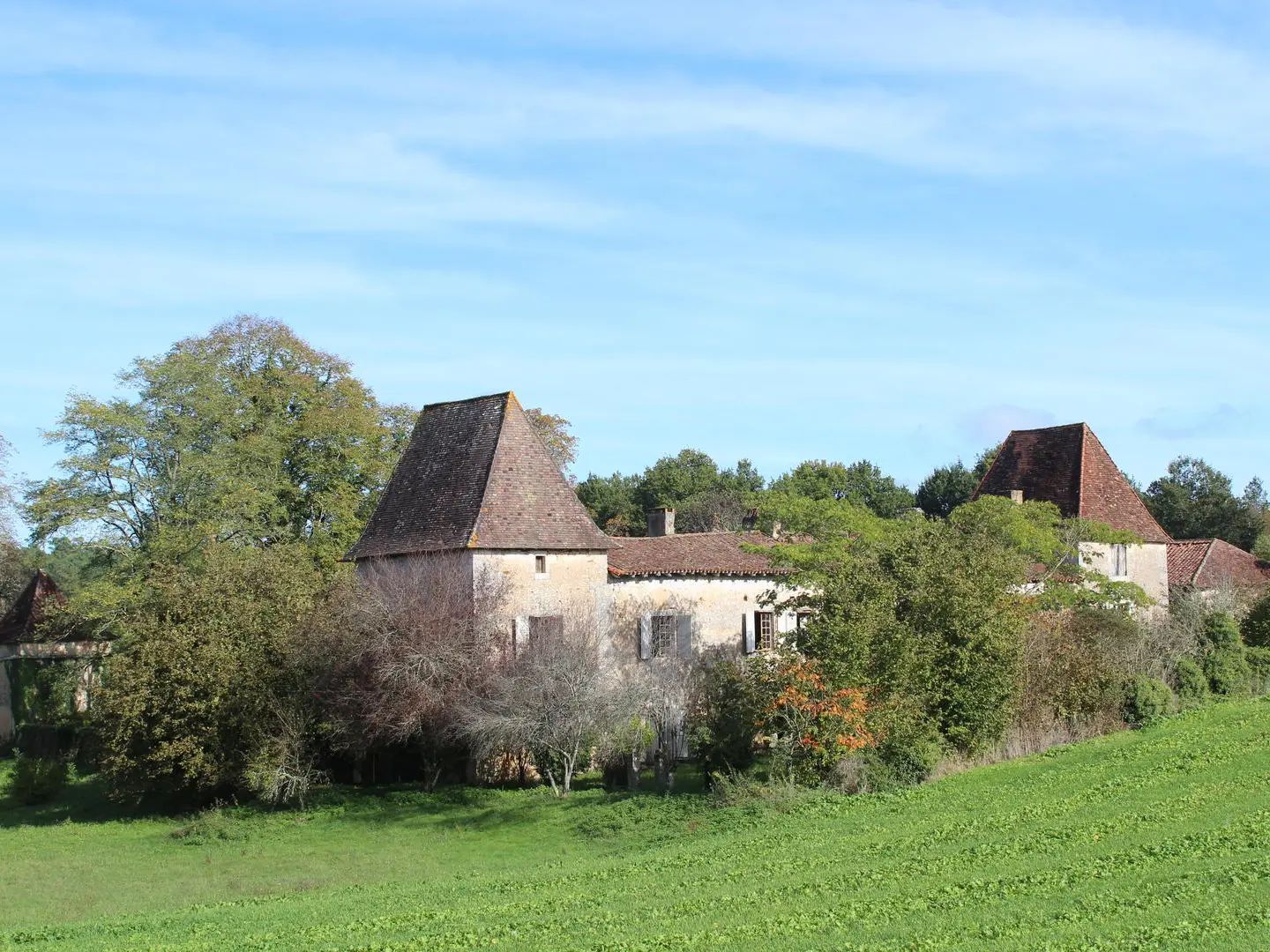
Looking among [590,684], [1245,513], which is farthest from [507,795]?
[1245,513]

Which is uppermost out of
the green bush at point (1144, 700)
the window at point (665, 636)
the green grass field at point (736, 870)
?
the window at point (665, 636)

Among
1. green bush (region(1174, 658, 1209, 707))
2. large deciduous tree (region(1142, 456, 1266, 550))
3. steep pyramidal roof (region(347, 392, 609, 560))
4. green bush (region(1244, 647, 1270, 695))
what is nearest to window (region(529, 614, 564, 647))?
steep pyramidal roof (region(347, 392, 609, 560))

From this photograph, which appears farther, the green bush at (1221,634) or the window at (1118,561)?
the window at (1118,561)

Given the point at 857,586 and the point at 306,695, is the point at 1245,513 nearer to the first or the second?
the point at 857,586

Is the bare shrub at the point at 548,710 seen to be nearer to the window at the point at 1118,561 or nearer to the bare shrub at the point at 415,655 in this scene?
the bare shrub at the point at 415,655

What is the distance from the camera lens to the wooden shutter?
107ft

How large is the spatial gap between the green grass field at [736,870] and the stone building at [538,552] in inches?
217

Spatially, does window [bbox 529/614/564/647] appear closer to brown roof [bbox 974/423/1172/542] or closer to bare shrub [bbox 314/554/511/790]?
bare shrub [bbox 314/554/511/790]

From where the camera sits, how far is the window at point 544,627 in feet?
97.7

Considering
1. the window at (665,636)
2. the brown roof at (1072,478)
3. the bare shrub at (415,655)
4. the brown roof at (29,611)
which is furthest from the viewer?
the brown roof at (29,611)

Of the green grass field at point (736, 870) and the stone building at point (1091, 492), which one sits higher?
the stone building at point (1091, 492)

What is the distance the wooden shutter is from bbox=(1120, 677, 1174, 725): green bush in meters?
10.7

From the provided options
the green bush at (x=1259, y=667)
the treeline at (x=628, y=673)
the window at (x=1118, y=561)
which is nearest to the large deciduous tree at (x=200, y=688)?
the treeline at (x=628, y=673)

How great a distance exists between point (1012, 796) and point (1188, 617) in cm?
1746
